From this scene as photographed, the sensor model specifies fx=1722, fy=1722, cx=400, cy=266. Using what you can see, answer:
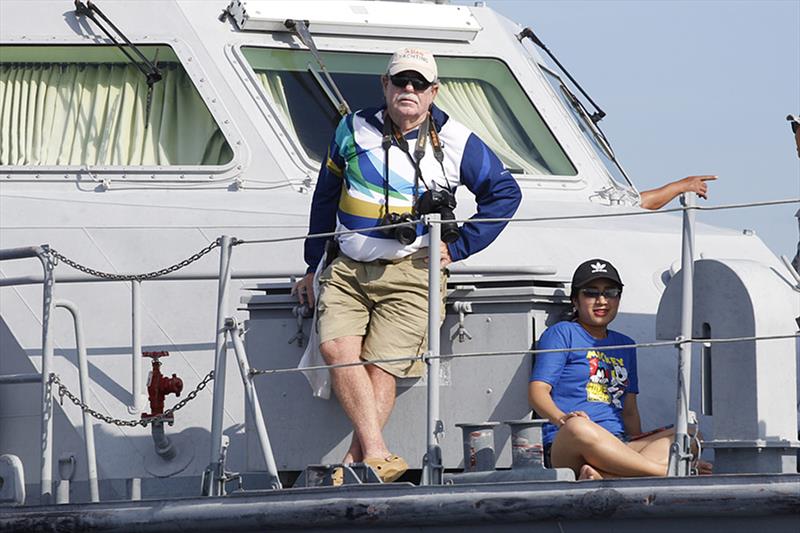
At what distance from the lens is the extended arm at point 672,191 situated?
25.0 ft

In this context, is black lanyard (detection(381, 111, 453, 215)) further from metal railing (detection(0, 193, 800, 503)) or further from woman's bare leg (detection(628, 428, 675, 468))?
woman's bare leg (detection(628, 428, 675, 468))

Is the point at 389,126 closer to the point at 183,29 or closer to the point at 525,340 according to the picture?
the point at 525,340

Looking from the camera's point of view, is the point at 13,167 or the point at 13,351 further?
the point at 13,167

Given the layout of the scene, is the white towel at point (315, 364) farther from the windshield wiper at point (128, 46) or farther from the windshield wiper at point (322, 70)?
the windshield wiper at point (128, 46)

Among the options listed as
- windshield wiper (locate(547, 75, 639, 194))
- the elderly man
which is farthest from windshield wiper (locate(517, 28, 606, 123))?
the elderly man

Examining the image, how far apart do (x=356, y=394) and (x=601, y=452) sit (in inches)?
35.9

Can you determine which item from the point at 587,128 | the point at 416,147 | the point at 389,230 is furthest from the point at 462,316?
the point at 587,128

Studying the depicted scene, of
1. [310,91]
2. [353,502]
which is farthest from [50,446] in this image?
[310,91]

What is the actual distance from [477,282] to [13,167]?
248 cm

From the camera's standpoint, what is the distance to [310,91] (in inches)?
301

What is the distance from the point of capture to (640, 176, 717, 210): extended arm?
25.0 feet

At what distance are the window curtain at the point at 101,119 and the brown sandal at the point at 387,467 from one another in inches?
84.8

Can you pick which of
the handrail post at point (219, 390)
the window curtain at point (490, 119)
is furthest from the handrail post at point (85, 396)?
the window curtain at point (490, 119)

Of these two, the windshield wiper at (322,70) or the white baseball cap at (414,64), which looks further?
the windshield wiper at (322,70)
